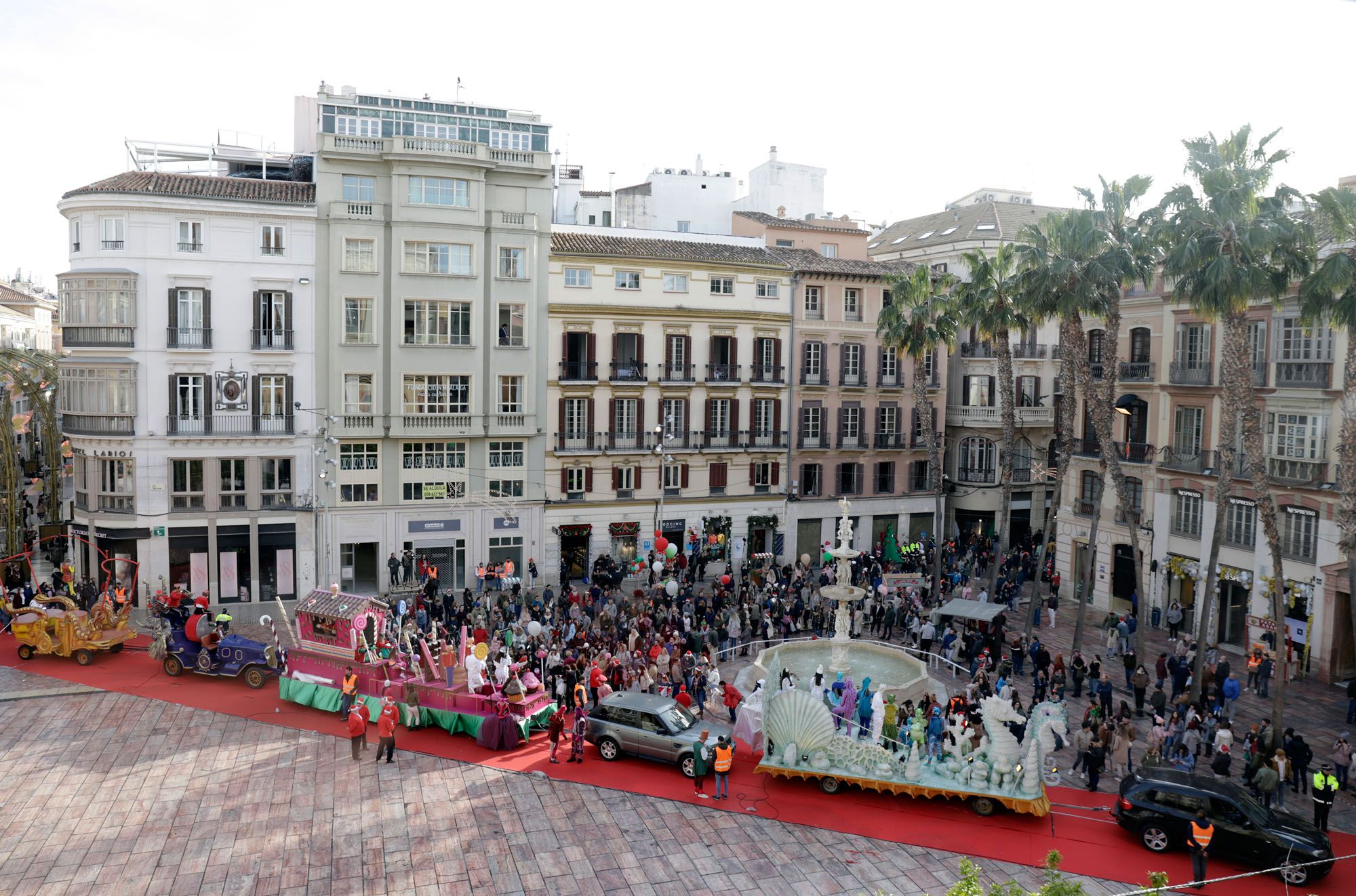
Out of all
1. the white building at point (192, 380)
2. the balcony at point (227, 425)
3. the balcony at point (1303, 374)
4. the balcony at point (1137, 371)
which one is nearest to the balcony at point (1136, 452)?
the balcony at point (1137, 371)

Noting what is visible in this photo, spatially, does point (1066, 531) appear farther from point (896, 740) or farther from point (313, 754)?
point (313, 754)

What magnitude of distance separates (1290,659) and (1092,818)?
16.0m

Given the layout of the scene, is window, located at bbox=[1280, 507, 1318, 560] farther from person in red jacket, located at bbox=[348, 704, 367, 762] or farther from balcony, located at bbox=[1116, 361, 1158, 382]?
person in red jacket, located at bbox=[348, 704, 367, 762]

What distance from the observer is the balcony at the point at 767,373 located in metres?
48.2

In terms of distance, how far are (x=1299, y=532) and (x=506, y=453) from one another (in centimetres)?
3032

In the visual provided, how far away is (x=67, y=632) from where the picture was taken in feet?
98.0

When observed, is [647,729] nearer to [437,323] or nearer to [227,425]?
[437,323]

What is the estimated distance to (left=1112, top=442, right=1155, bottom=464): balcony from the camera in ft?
130

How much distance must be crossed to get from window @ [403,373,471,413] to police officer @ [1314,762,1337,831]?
32748 mm

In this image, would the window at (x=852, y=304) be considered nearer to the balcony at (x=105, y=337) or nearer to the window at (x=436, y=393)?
the window at (x=436, y=393)

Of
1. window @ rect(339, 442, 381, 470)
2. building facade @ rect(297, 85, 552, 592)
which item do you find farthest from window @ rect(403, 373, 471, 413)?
window @ rect(339, 442, 381, 470)

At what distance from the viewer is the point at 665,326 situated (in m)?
46.6

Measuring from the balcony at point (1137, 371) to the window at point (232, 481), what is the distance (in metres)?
35.2

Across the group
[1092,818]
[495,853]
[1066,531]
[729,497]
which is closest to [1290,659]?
[1066,531]
